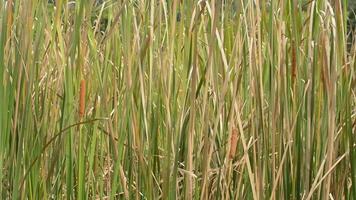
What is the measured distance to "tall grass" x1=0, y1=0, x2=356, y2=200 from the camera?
3.60ft

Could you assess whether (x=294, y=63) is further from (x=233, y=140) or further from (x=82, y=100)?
(x=82, y=100)

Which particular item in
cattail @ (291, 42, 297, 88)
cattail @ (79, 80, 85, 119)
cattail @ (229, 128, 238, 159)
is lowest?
cattail @ (229, 128, 238, 159)

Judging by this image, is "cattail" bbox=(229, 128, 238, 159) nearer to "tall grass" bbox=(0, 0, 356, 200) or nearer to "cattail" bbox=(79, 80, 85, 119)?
"tall grass" bbox=(0, 0, 356, 200)

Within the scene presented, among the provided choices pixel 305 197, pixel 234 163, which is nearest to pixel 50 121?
pixel 234 163

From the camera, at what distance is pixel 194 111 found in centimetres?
106

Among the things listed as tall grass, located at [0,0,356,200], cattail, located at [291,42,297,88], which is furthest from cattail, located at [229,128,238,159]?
cattail, located at [291,42,297,88]

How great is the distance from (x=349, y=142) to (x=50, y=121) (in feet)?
1.60

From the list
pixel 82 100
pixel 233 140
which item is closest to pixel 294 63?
pixel 233 140

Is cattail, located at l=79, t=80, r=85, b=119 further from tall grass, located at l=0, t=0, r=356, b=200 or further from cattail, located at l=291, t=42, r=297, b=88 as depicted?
cattail, located at l=291, t=42, r=297, b=88

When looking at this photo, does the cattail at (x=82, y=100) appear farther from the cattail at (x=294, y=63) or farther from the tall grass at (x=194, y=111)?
the cattail at (x=294, y=63)

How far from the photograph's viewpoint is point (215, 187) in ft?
4.18

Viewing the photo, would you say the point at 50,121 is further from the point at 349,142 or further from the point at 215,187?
the point at 349,142

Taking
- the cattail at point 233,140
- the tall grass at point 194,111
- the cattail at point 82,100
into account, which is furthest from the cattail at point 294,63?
the cattail at point 82,100

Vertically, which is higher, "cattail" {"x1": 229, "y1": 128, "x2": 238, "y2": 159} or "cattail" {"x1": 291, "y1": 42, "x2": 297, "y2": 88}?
"cattail" {"x1": 291, "y1": 42, "x2": 297, "y2": 88}
